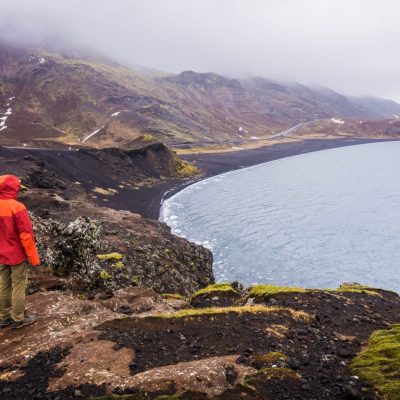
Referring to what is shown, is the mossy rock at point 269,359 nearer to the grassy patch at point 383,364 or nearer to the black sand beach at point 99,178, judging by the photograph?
the grassy patch at point 383,364

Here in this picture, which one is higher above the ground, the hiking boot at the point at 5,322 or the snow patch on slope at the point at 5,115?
the snow patch on slope at the point at 5,115

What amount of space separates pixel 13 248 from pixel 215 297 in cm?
1029

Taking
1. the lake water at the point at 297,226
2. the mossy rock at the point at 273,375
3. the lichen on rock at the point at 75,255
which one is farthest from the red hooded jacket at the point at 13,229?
the lake water at the point at 297,226

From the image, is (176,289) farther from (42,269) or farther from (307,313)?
(307,313)

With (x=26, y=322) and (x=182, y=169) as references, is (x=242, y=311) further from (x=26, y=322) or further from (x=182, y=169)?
(x=182, y=169)

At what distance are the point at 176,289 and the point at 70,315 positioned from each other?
668 inches

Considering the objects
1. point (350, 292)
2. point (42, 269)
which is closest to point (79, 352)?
point (42, 269)

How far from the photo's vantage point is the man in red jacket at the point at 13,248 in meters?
10.8

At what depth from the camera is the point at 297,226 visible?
213 ft

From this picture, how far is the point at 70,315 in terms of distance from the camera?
42.6ft

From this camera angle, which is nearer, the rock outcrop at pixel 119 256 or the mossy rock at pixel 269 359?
→ the mossy rock at pixel 269 359

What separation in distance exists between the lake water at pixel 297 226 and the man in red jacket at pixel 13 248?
1313 inches

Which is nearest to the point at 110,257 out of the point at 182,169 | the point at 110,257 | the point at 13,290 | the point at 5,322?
the point at 110,257

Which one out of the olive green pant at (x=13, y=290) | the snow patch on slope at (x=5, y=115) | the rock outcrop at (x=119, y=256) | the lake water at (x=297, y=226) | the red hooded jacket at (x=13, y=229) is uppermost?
the snow patch on slope at (x=5, y=115)
